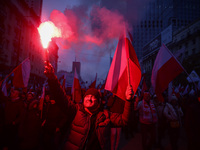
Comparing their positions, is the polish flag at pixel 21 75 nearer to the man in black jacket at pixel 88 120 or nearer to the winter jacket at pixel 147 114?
the winter jacket at pixel 147 114

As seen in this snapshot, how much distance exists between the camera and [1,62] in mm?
21938

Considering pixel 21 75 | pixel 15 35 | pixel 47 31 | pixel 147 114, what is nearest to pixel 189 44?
pixel 15 35

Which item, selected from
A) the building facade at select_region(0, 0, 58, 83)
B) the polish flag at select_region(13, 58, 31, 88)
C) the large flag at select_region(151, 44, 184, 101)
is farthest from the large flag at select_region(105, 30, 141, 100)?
the building facade at select_region(0, 0, 58, 83)

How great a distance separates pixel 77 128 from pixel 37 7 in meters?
39.0

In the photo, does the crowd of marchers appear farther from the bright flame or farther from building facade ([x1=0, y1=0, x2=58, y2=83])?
building facade ([x1=0, y1=0, x2=58, y2=83])

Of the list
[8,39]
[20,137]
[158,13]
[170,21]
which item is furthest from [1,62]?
[158,13]

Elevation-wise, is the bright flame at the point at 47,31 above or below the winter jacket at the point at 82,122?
above

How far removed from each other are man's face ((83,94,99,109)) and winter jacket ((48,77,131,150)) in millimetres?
104

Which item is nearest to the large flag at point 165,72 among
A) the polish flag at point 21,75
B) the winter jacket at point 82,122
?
the winter jacket at point 82,122

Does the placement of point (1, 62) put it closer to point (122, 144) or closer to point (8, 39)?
point (8, 39)

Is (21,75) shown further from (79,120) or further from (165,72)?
(165,72)

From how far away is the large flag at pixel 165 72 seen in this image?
4.98 metres

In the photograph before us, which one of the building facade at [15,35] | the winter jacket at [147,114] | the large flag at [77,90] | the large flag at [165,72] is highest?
the building facade at [15,35]

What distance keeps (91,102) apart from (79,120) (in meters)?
0.33
